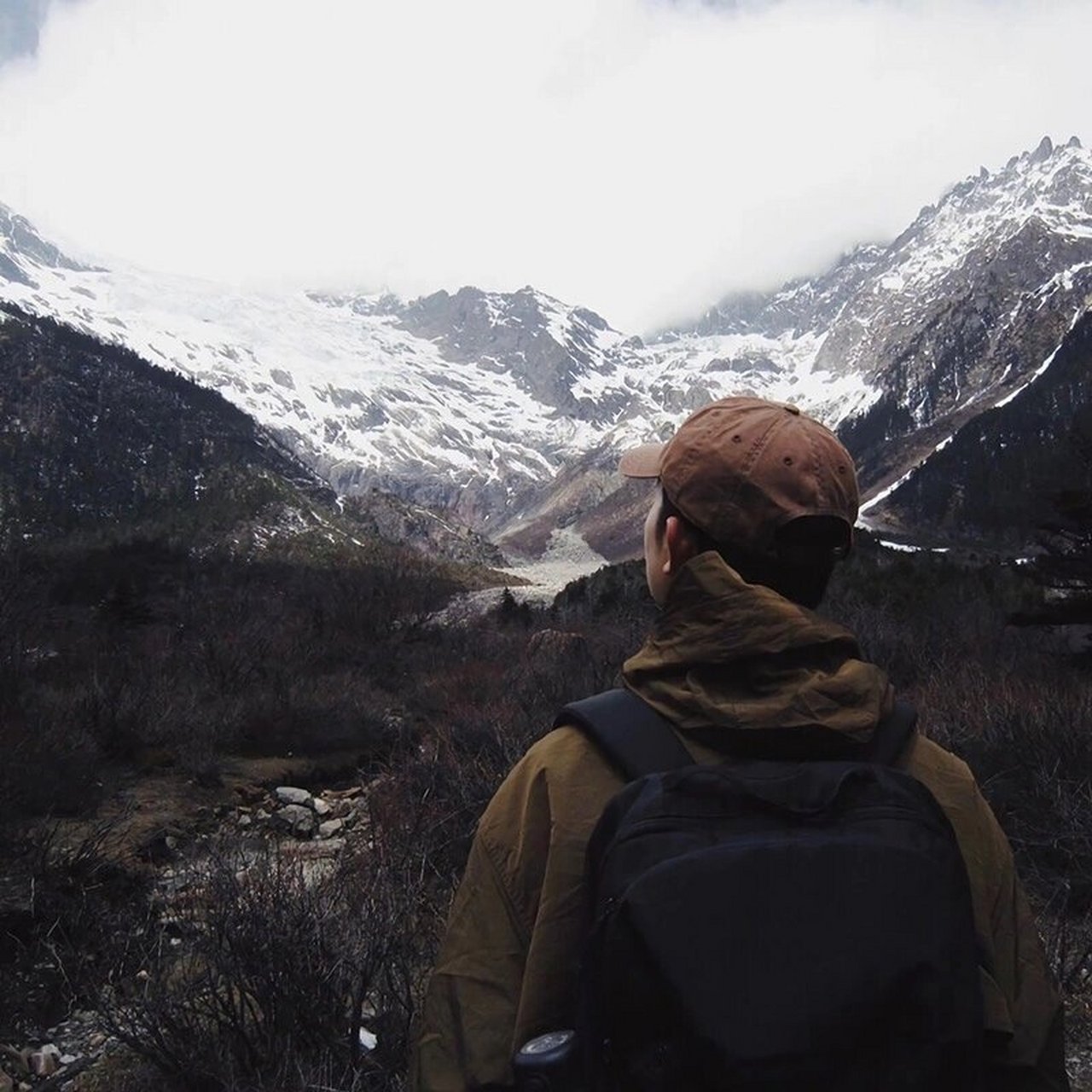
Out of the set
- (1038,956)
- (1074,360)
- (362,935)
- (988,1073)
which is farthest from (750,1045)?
(1074,360)

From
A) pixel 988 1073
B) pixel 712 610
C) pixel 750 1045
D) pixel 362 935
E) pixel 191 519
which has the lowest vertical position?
pixel 191 519

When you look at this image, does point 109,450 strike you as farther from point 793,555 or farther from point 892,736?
point 892,736

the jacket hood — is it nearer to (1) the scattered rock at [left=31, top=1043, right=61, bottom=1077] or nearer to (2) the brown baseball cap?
(2) the brown baseball cap

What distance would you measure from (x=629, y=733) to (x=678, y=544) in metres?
0.38

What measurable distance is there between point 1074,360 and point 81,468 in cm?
11863

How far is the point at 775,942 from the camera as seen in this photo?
1223 mm

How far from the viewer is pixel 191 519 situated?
3290 inches

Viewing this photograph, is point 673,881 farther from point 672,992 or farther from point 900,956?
point 900,956

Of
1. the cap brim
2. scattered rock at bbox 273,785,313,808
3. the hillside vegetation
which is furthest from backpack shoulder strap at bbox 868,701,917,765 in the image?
scattered rock at bbox 273,785,313,808

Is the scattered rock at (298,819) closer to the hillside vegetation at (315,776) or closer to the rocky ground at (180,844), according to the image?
the rocky ground at (180,844)

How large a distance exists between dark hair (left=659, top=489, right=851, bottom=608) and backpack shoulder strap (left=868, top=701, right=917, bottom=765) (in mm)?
242

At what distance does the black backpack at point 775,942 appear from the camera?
1.19 metres

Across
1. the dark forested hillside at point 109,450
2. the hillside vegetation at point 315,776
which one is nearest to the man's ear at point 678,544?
the hillside vegetation at point 315,776

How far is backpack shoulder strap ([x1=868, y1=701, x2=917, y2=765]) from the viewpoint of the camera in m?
1.53
